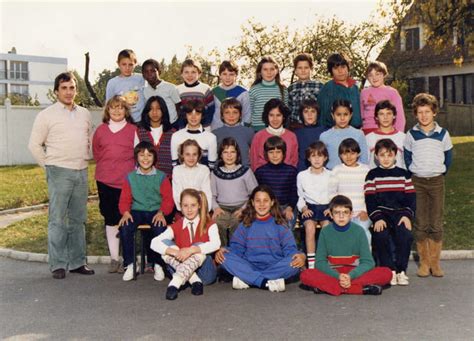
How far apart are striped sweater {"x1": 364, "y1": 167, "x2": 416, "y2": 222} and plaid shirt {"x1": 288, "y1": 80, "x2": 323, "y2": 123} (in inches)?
64.8

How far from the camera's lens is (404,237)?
7.54 m

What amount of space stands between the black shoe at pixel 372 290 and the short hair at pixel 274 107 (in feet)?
8.43

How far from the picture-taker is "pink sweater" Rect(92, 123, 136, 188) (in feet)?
27.7

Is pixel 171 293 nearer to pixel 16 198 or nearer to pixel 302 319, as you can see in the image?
pixel 302 319

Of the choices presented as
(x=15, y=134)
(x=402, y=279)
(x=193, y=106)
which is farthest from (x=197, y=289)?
(x=15, y=134)

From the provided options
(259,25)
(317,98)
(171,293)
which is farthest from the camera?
(259,25)

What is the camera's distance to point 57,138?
8203mm

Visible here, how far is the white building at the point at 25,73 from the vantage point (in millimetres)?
90750

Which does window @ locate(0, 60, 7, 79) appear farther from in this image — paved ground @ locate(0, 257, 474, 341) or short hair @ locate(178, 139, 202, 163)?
paved ground @ locate(0, 257, 474, 341)

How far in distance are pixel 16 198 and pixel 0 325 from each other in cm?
1059

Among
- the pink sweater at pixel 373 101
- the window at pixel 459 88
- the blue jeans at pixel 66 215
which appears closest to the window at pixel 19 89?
the window at pixel 459 88

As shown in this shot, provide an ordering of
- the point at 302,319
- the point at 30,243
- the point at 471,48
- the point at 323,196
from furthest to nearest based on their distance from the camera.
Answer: the point at 471,48 < the point at 30,243 < the point at 323,196 < the point at 302,319

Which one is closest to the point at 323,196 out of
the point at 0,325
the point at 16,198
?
the point at 0,325

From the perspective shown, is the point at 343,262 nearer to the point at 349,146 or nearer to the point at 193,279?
the point at 349,146
